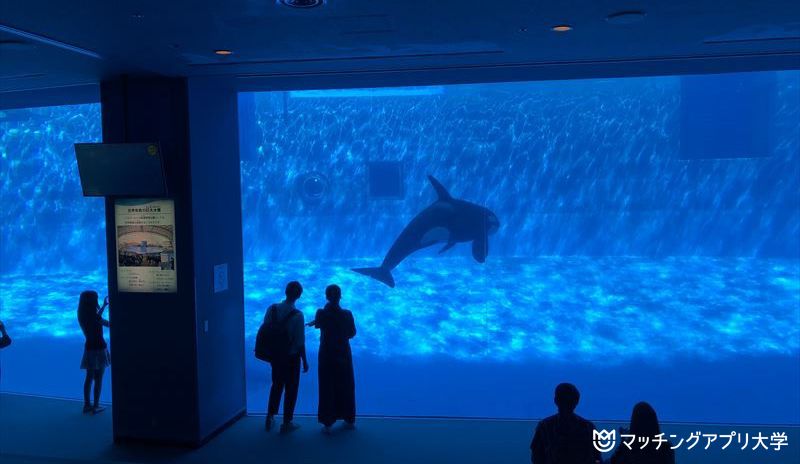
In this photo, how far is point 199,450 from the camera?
604cm

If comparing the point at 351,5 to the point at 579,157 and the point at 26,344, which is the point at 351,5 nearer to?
the point at 26,344

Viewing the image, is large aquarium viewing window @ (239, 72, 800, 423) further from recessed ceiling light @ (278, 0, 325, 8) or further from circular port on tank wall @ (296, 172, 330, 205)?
recessed ceiling light @ (278, 0, 325, 8)

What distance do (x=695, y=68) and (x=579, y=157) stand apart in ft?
130

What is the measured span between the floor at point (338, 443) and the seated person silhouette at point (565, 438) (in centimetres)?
262

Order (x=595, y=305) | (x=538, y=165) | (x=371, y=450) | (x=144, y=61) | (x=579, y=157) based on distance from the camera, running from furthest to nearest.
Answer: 1. (x=579, y=157)
2. (x=538, y=165)
3. (x=595, y=305)
4. (x=371, y=450)
5. (x=144, y=61)

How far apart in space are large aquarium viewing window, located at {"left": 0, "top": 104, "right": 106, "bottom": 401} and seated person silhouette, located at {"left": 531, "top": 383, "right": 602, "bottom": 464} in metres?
18.5

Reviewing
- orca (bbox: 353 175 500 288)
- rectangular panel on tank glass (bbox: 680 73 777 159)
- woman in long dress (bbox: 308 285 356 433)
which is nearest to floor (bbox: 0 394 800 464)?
woman in long dress (bbox: 308 285 356 433)

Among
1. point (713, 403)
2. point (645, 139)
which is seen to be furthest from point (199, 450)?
point (645, 139)

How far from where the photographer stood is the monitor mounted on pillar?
19.0 feet

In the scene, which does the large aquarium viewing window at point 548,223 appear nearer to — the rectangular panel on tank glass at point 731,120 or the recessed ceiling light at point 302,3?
the rectangular panel on tank glass at point 731,120

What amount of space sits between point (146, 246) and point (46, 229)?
1360 inches

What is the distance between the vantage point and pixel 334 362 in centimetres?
636

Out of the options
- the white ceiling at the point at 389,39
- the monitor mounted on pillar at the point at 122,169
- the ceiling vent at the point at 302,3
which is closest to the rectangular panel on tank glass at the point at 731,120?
the white ceiling at the point at 389,39

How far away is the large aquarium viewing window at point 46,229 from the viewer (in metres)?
25.3
